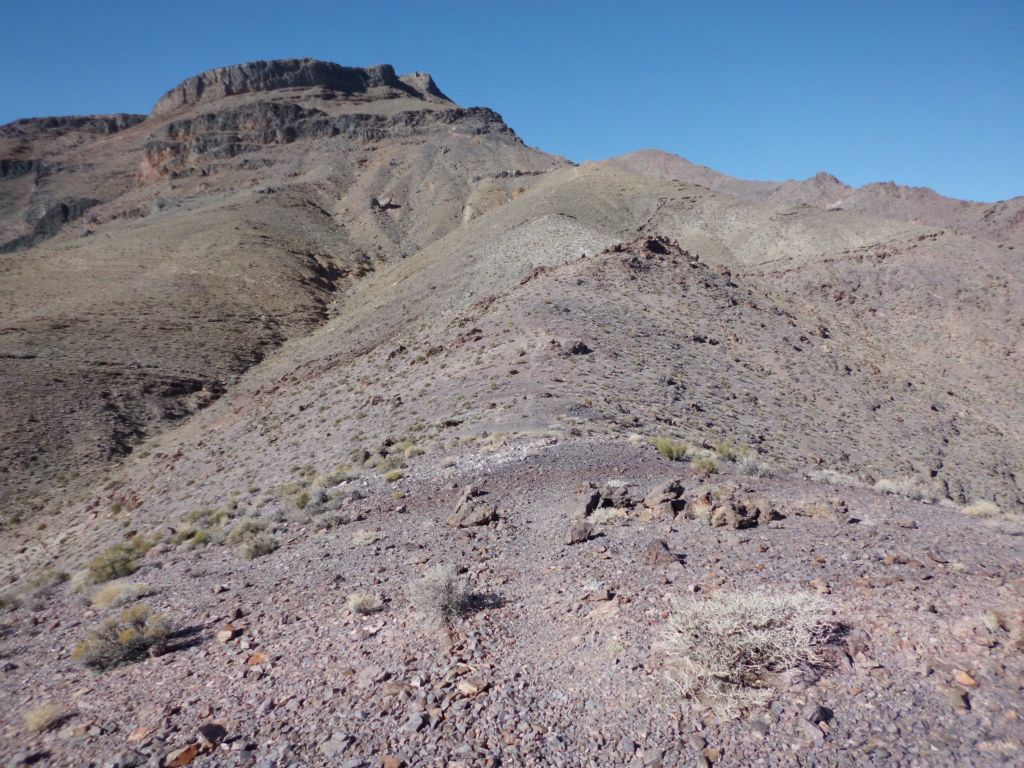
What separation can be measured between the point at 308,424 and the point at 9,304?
3297 cm

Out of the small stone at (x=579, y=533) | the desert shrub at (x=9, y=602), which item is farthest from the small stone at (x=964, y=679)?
the desert shrub at (x=9, y=602)

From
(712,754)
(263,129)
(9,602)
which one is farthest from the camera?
(263,129)

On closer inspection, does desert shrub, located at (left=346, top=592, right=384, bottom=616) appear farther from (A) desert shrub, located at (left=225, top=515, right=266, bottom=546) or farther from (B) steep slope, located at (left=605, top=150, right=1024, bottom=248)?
(B) steep slope, located at (left=605, top=150, right=1024, bottom=248)

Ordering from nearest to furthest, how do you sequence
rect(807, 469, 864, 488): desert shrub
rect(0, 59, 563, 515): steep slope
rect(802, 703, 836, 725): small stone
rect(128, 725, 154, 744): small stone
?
rect(802, 703, 836, 725): small stone < rect(128, 725, 154, 744): small stone < rect(807, 469, 864, 488): desert shrub < rect(0, 59, 563, 515): steep slope

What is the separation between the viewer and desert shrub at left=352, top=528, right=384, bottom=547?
383 inches

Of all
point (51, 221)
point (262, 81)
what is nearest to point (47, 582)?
point (51, 221)

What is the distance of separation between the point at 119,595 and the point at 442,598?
5547mm

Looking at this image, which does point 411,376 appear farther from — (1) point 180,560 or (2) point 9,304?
(2) point 9,304

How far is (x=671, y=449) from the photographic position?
522 inches

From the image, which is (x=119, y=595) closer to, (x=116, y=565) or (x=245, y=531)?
(x=245, y=531)

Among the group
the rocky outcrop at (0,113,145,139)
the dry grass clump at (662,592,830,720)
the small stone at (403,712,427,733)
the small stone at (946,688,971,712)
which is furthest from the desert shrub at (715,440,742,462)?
the rocky outcrop at (0,113,145,139)

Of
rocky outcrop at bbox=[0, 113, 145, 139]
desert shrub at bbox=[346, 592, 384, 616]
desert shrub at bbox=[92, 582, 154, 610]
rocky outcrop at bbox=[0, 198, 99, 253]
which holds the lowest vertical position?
desert shrub at bbox=[92, 582, 154, 610]

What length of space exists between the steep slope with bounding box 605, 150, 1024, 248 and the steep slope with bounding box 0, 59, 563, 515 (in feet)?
123

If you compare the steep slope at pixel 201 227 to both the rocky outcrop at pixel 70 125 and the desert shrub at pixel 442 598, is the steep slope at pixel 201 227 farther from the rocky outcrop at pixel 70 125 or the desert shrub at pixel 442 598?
the desert shrub at pixel 442 598
